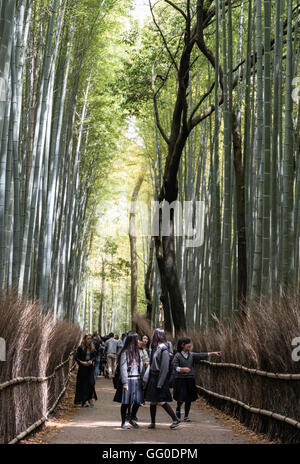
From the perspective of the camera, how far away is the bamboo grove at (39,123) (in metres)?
5.72

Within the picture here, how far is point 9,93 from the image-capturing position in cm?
583

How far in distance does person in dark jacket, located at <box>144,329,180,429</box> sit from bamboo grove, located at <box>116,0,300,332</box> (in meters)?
1.05

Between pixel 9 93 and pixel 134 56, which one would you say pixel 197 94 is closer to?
pixel 134 56

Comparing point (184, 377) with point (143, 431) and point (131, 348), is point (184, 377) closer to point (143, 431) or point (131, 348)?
point (131, 348)

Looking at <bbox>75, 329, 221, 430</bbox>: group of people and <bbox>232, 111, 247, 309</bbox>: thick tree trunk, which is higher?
<bbox>232, 111, 247, 309</bbox>: thick tree trunk

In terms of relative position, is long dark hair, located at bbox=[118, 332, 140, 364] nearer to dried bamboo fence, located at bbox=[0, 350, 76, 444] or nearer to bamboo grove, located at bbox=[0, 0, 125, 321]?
dried bamboo fence, located at bbox=[0, 350, 76, 444]

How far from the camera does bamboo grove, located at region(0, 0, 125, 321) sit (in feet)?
18.8

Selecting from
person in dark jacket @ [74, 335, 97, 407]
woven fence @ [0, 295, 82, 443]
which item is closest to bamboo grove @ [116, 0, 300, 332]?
person in dark jacket @ [74, 335, 97, 407]

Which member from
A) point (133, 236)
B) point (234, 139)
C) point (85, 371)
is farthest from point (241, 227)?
point (133, 236)

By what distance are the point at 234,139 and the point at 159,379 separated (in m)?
4.42

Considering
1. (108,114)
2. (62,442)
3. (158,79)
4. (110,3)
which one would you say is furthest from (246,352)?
(108,114)

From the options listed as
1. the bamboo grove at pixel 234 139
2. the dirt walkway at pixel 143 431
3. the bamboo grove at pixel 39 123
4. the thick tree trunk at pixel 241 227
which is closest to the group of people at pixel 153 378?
the dirt walkway at pixel 143 431

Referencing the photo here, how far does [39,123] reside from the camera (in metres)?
7.08
